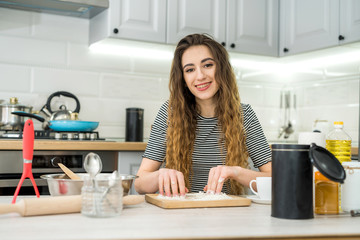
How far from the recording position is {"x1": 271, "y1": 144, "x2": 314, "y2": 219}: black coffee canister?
3.41ft

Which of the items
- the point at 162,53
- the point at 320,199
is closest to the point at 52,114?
the point at 162,53

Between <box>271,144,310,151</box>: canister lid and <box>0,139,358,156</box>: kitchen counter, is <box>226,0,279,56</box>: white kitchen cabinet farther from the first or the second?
<box>271,144,310,151</box>: canister lid

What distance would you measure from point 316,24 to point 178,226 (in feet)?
7.99

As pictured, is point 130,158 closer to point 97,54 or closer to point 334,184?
point 97,54

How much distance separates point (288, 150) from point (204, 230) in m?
0.30

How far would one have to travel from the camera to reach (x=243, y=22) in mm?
3193

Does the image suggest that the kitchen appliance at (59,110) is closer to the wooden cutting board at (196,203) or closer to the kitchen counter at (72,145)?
the kitchen counter at (72,145)

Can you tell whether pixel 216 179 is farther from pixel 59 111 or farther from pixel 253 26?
pixel 253 26

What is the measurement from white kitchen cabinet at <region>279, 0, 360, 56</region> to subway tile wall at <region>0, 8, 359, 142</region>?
375 mm

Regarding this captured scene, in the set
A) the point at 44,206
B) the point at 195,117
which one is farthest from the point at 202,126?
the point at 44,206

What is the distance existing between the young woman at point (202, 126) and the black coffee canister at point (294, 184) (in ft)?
2.80

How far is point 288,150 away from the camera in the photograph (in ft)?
3.45

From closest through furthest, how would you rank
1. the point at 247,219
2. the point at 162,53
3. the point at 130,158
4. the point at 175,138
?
the point at 247,219 → the point at 175,138 → the point at 130,158 → the point at 162,53

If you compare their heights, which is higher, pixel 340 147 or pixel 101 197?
pixel 340 147
